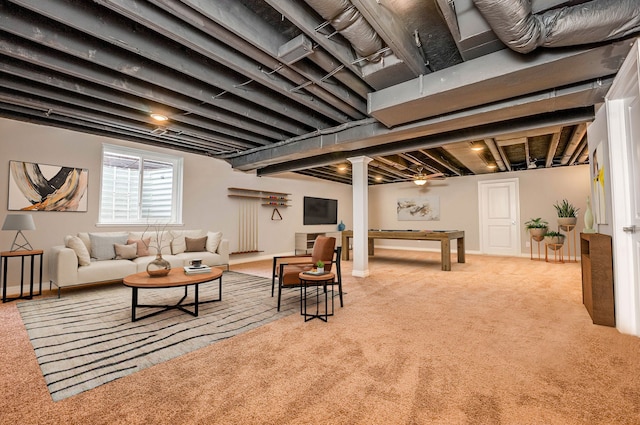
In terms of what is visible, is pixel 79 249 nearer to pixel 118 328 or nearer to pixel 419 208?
pixel 118 328

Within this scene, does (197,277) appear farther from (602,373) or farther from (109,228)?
(602,373)

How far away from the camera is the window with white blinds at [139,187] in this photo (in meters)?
5.09

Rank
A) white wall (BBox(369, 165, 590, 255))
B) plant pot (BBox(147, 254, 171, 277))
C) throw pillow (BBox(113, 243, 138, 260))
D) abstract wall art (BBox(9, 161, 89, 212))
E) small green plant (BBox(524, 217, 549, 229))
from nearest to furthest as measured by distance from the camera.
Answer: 1. plant pot (BBox(147, 254, 171, 277))
2. abstract wall art (BBox(9, 161, 89, 212))
3. throw pillow (BBox(113, 243, 138, 260))
4. small green plant (BBox(524, 217, 549, 229))
5. white wall (BBox(369, 165, 590, 255))

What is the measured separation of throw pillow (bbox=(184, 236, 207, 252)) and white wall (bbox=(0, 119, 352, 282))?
1.83 ft

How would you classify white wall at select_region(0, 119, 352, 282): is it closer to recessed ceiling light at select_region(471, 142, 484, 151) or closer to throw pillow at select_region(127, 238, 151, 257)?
throw pillow at select_region(127, 238, 151, 257)

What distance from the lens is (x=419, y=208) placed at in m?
9.66

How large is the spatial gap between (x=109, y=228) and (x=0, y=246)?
50.0 inches

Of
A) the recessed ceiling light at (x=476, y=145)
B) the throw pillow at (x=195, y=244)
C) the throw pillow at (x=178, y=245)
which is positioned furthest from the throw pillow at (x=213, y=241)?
the recessed ceiling light at (x=476, y=145)

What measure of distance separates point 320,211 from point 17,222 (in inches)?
261

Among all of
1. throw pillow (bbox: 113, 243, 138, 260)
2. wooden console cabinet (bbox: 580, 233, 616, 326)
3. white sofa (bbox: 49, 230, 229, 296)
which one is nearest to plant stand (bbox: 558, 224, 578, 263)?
wooden console cabinet (bbox: 580, 233, 616, 326)

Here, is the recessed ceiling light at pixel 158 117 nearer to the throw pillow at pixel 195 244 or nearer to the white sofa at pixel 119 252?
the white sofa at pixel 119 252

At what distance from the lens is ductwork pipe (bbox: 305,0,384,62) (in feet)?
6.00

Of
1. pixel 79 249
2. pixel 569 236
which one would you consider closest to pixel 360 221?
pixel 79 249

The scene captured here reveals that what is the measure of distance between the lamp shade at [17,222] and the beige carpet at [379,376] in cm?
101
